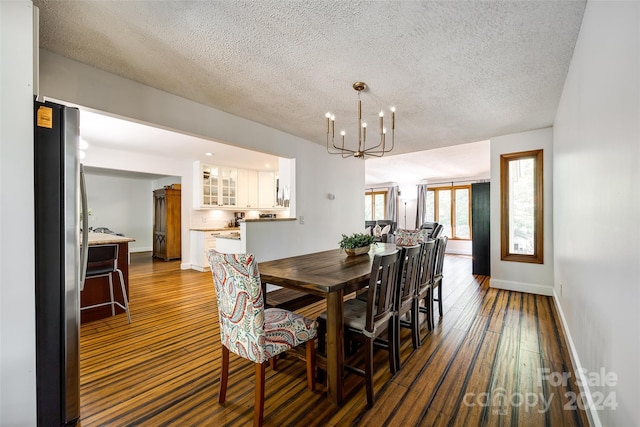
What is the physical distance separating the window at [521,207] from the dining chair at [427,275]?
7.74 ft

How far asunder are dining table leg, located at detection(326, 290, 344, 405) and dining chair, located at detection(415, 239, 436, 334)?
1.06 m

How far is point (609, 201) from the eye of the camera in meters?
1.31

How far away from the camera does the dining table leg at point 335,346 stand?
174cm

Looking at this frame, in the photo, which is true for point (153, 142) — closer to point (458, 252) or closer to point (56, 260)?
point (56, 260)

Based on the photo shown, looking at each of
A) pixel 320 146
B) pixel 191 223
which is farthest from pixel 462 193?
pixel 191 223

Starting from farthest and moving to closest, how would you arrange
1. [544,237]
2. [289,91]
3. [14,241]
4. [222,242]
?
[222,242] → [544,237] → [289,91] → [14,241]

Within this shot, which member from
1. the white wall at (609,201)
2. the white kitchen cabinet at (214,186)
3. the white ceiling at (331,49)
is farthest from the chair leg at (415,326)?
the white kitchen cabinet at (214,186)

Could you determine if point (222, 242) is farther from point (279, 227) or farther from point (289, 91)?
point (289, 91)

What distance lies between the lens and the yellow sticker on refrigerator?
1.42 metres

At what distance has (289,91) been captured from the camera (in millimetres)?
2879

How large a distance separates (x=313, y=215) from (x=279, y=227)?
769mm

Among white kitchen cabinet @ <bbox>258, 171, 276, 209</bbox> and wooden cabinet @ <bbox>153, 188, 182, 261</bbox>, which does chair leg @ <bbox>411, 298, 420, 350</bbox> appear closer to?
white kitchen cabinet @ <bbox>258, 171, 276, 209</bbox>

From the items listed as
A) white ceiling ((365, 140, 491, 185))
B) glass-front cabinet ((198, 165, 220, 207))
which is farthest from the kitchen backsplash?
white ceiling ((365, 140, 491, 185))

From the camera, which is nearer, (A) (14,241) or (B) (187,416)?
(A) (14,241)
